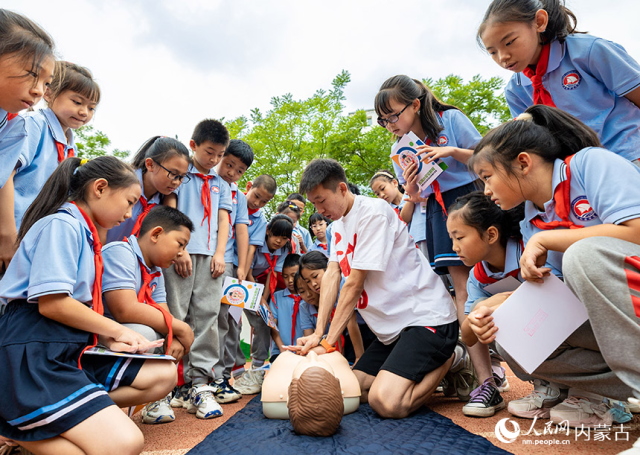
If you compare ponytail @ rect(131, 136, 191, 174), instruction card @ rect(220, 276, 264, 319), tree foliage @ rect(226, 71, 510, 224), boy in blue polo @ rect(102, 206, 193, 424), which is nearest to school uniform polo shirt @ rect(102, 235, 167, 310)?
boy in blue polo @ rect(102, 206, 193, 424)

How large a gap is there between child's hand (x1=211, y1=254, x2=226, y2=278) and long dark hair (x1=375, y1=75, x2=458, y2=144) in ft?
5.77

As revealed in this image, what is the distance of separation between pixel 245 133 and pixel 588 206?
13.0 metres

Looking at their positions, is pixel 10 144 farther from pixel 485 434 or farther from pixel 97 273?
pixel 485 434

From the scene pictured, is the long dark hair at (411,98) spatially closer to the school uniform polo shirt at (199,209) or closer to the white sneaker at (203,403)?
the school uniform polo shirt at (199,209)

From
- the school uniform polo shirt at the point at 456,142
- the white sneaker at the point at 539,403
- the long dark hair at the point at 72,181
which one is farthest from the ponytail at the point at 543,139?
the long dark hair at the point at 72,181

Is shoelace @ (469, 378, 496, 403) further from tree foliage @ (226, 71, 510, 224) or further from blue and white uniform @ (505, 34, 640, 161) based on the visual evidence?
tree foliage @ (226, 71, 510, 224)

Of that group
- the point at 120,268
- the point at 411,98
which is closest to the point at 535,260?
the point at 411,98

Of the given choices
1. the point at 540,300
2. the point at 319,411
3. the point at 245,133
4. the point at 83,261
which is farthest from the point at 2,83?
the point at 245,133

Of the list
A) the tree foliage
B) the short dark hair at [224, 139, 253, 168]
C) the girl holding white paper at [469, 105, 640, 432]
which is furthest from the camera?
the tree foliage

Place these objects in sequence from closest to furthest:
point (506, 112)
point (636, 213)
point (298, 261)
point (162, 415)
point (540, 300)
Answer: point (636, 213) < point (540, 300) < point (162, 415) < point (298, 261) < point (506, 112)

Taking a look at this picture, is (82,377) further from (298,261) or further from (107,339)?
(298,261)

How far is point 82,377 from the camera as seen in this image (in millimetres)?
1772

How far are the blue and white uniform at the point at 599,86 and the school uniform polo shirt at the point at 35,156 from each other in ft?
10.0

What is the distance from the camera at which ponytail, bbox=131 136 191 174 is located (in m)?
3.07
